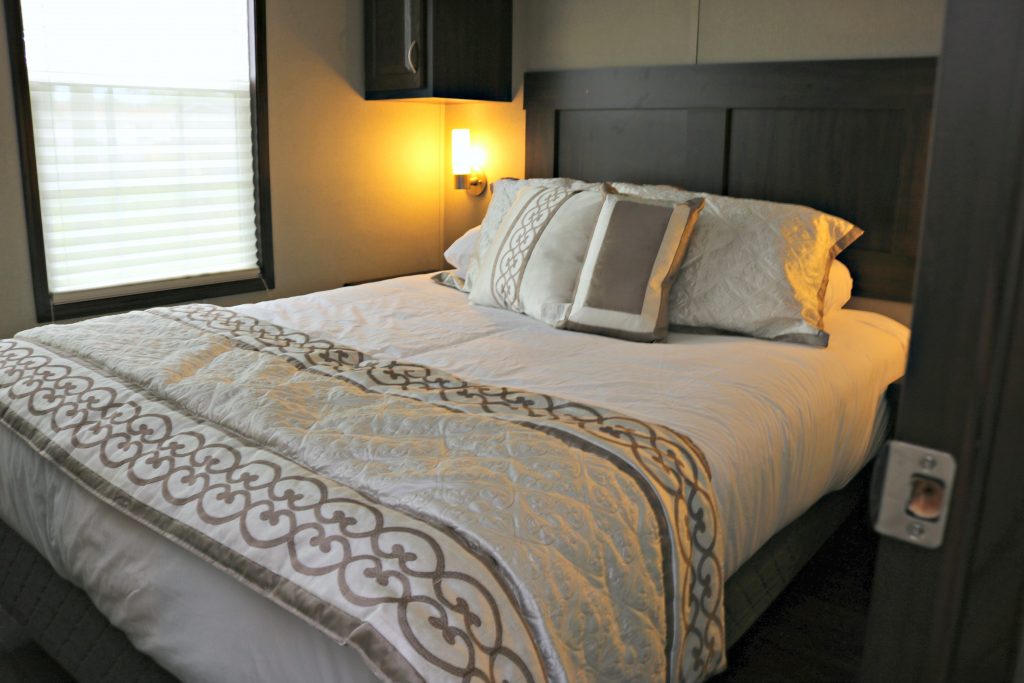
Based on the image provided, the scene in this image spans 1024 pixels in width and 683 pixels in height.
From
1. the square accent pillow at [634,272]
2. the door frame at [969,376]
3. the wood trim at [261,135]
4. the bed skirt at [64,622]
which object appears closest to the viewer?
the door frame at [969,376]

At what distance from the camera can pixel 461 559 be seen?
126 centimetres

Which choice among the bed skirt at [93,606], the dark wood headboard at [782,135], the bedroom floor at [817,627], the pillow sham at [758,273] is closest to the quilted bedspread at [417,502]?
the bed skirt at [93,606]

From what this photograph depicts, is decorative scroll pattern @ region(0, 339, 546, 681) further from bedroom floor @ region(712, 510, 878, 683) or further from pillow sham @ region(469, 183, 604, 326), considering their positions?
pillow sham @ region(469, 183, 604, 326)

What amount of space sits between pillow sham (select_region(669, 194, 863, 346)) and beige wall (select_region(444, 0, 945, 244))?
619 millimetres

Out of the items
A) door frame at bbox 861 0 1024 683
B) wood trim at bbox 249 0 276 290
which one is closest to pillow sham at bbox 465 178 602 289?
wood trim at bbox 249 0 276 290

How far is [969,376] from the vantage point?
0.65 meters

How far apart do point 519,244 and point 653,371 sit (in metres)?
0.79

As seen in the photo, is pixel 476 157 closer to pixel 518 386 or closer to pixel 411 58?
pixel 411 58

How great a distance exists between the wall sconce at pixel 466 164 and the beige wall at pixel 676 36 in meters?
0.06

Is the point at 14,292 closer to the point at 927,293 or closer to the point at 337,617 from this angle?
the point at 337,617

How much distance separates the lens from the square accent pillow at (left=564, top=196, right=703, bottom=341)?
2.45 meters

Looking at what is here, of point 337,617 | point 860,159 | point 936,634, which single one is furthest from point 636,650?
point 860,159

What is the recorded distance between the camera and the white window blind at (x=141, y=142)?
2.96m

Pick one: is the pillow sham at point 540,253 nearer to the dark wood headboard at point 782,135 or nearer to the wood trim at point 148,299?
the dark wood headboard at point 782,135
